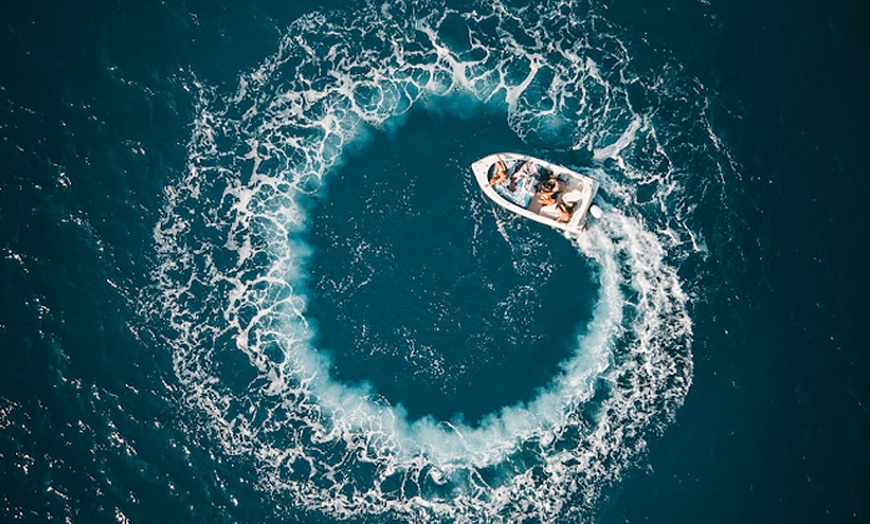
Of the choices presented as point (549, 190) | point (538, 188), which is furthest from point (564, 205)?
point (538, 188)

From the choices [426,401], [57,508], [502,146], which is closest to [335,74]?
[502,146]

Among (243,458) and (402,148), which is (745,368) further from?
(243,458)

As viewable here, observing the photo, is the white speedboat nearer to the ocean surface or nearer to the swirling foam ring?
the ocean surface

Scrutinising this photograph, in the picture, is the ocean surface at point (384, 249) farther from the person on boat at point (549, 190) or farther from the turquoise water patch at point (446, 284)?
the person on boat at point (549, 190)

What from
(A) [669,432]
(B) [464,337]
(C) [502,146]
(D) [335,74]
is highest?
(D) [335,74]

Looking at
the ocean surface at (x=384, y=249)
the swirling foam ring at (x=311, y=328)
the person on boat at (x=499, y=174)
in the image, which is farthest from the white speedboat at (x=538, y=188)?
the swirling foam ring at (x=311, y=328)

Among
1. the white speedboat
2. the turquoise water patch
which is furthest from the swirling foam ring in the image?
the white speedboat
